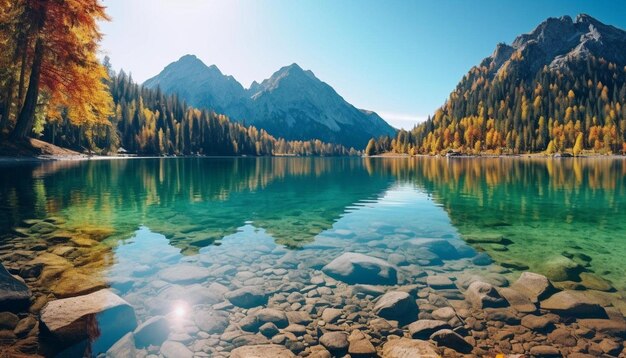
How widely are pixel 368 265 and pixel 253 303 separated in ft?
14.3

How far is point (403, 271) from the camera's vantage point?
11.7 metres

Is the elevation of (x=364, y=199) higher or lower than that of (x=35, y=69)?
lower

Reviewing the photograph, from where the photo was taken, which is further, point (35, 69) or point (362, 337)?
point (35, 69)

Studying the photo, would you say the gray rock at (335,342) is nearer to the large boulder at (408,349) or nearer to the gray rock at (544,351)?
the large boulder at (408,349)

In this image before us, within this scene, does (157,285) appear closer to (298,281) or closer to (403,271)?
(298,281)

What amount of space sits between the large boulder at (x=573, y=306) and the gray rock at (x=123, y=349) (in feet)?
32.3

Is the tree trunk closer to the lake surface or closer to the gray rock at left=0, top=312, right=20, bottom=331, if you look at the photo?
the lake surface

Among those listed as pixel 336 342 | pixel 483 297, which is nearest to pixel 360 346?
pixel 336 342

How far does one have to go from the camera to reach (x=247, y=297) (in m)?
9.23

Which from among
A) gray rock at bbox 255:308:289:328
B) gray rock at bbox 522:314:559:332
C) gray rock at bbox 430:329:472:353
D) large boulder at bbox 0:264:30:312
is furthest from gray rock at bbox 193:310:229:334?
gray rock at bbox 522:314:559:332

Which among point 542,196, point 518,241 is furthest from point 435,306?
point 542,196

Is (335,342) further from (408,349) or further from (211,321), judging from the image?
(211,321)

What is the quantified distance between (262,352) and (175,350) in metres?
1.77

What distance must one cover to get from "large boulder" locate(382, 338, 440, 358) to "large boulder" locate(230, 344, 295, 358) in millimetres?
1974
